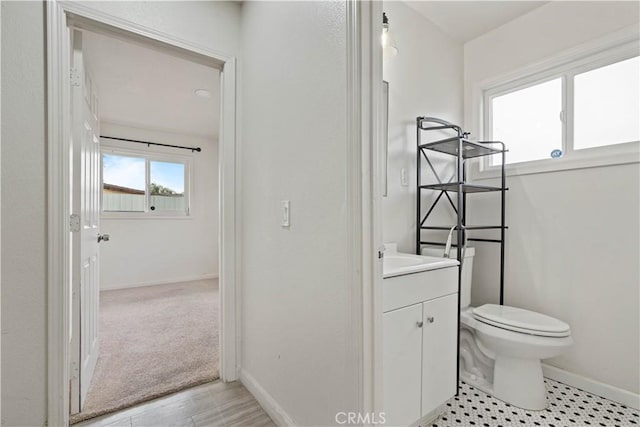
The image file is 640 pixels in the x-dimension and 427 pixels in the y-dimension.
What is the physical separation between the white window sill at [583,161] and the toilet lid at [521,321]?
0.97 metres

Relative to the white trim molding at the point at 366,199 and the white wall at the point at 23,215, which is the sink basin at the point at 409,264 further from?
the white wall at the point at 23,215

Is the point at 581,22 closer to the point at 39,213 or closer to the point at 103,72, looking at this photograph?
the point at 39,213

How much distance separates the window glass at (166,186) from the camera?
4414mm

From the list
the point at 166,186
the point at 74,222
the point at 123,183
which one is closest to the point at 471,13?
the point at 74,222

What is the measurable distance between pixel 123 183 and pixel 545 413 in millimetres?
5018

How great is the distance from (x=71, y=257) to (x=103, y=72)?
2090 mm

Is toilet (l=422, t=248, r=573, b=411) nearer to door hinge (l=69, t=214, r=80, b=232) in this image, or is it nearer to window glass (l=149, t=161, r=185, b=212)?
door hinge (l=69, t=214, r=80, b=232)

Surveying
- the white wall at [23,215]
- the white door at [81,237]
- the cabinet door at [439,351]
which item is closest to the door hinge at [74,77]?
the white door at [81,237]

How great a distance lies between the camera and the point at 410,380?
1.32m

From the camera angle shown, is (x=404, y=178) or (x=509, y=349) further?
(x=404, y=178)

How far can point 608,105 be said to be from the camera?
182 centimetres

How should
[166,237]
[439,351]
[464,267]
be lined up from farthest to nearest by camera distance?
[166,237], [464,267], [439,351]

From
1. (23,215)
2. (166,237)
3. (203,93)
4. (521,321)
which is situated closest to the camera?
(23,215)

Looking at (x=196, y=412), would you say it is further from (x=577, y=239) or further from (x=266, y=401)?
(x=577, y=239)
